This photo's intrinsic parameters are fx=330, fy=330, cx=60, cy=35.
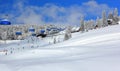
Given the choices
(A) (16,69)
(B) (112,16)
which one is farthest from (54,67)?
(B) (112,16)

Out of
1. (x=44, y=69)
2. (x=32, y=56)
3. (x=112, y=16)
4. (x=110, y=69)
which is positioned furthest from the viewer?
(x=112, y=16)

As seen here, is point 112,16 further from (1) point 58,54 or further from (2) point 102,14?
(1) point 58,54

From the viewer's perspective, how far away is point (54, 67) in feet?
33.2

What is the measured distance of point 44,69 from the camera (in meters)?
10.1

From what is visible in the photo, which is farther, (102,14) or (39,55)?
(102,14)

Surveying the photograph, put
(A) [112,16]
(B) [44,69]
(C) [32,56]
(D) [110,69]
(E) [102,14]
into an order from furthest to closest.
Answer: (E) [102,14], (A) [112,16], (C) [32,56], (B) [44,69], (D) [110,69]

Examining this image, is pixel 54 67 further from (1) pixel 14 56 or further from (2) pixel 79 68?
(1) pixel 14 56

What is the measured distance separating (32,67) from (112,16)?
119m

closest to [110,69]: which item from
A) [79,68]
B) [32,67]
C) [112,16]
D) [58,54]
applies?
[79,68]

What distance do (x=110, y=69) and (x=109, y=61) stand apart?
35.6 inches

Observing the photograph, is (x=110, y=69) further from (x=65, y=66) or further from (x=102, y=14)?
(x=102, y=14)

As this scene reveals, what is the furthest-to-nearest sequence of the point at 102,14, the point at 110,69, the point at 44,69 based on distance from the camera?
the point at 102,14, the point at 44,69, the point at 110,69

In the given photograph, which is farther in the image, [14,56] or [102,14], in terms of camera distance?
[102,14]

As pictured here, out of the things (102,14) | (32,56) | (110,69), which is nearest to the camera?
(110,69)
